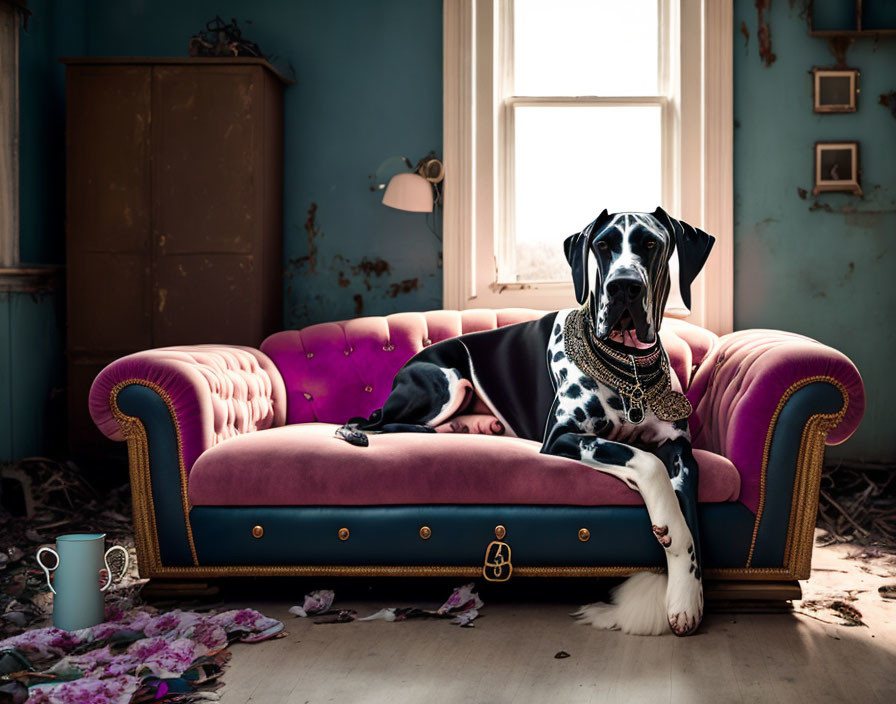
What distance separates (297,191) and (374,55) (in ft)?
2.33

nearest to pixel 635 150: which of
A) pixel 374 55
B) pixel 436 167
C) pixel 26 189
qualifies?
pixel 436 167

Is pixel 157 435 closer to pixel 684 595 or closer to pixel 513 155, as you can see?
pixel 684 595

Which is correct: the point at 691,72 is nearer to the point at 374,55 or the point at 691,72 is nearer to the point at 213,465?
the point at 374,55

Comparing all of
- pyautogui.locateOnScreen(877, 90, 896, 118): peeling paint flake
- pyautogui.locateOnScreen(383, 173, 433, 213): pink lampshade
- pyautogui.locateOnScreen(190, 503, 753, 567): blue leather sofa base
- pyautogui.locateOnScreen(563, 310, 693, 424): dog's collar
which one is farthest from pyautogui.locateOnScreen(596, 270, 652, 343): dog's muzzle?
pyautogui.locateOnScreen(877, 90, 896, 118): peeling paint flake

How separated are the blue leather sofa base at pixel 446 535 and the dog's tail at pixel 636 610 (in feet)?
0.21

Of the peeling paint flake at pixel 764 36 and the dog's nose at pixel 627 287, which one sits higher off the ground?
the peeling paint flake at pixel 764 36

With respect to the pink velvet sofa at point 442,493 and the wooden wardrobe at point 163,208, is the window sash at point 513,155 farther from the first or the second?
the pink velvet sofa at point 442,493

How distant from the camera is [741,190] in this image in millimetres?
3789

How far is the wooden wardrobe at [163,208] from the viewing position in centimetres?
363

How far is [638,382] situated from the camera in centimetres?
247

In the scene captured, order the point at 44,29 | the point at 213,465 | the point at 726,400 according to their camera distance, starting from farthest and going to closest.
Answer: the point at 44,29
the point at 726,400
the point at 213,465

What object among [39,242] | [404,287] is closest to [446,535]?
[404,287]

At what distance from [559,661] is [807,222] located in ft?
8.31

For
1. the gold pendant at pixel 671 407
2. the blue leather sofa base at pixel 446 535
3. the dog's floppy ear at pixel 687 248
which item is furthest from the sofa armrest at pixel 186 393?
the dog's floppy ear at pixel 687 248
